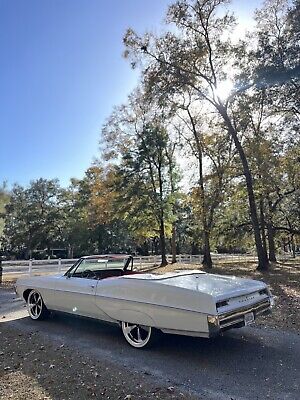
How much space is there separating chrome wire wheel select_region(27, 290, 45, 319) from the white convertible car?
0.19 m

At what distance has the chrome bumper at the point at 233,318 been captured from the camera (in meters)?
3.79

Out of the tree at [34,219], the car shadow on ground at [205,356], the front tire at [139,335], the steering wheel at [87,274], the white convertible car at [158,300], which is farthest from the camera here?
the tree at [34,219]

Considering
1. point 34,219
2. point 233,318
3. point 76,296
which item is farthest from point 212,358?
point 34,219

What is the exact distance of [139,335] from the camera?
15.1 ft

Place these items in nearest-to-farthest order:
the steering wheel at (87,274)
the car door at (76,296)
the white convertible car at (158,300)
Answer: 1. the white convertible car at (158,300)
2. the car door at (76,296)
3. the steering wheel at (87,274)

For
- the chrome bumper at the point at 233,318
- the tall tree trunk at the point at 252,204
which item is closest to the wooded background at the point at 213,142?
the tall tree trunk at the point at 252,204

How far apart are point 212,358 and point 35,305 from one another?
358cm

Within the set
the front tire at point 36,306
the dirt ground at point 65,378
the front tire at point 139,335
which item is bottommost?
the dirt ground at point 65,378

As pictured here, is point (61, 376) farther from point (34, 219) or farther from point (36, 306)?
point (34, 219)

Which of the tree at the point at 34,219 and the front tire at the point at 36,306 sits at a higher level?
the tree at the point at 34,219

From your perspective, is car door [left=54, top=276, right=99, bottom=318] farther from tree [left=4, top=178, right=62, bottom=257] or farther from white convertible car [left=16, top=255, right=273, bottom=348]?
tree [left=4, top=178, right=62, bottom=257]

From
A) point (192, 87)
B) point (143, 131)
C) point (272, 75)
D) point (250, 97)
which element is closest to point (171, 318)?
point (272, 75)

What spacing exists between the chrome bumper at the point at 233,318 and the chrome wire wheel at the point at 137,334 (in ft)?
3.23

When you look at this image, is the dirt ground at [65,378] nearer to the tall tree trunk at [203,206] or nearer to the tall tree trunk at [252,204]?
the tall tree trunk at [252,204]
